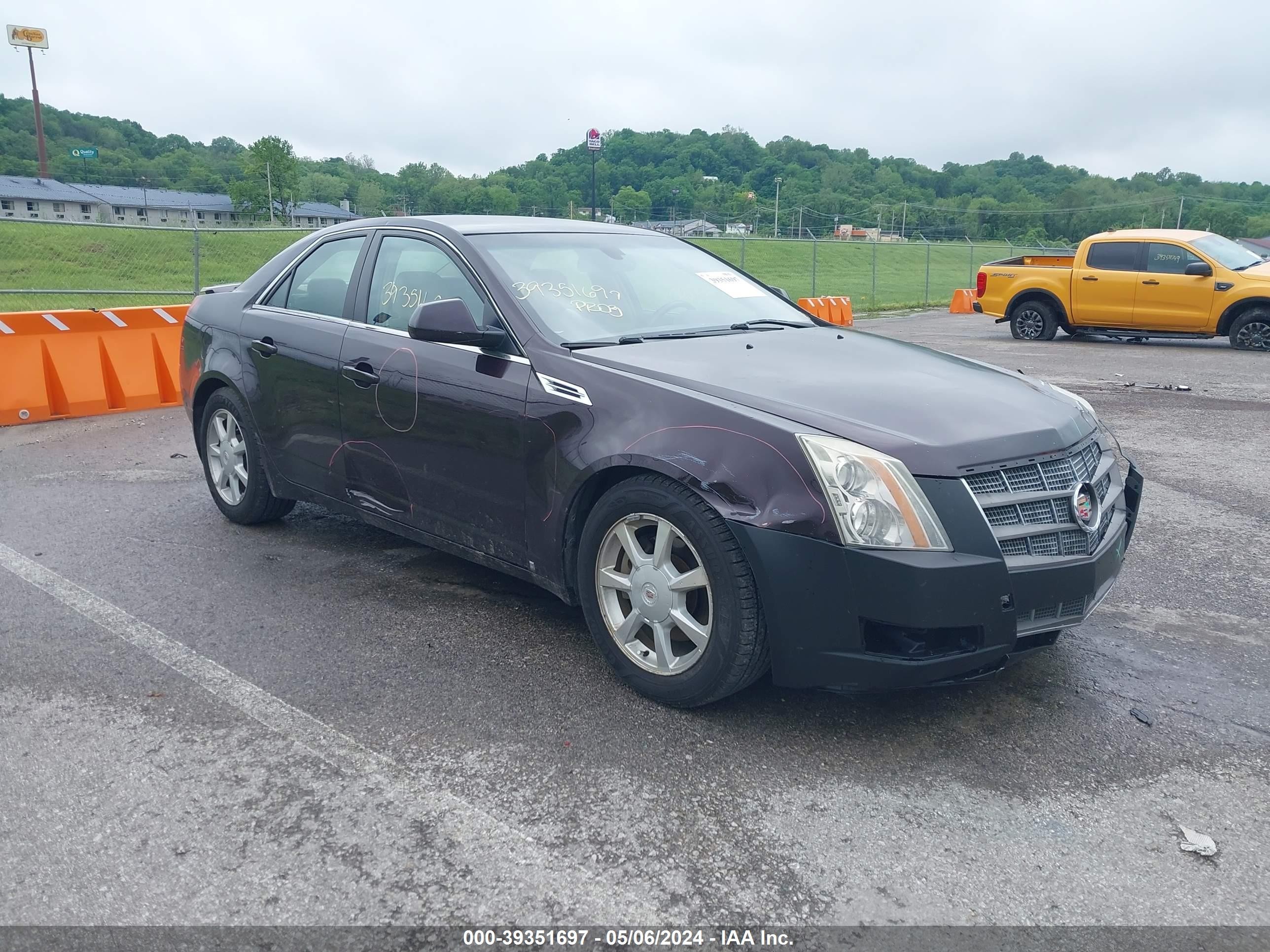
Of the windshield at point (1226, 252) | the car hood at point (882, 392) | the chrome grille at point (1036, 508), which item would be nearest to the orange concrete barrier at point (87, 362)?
the car hood at point (882, 392)

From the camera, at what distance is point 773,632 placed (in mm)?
3311

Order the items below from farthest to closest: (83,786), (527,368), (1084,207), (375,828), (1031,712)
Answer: (1084,207)
(527,368)
(1031,712)
(83,786)
(375,828)

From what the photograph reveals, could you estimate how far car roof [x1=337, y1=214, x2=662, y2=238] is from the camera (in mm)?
4766

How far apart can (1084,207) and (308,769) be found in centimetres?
7301

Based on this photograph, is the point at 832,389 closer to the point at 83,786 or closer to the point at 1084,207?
the point at 83,786

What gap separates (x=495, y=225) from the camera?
488 cm

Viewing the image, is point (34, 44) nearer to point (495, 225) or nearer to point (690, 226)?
point (690, 226)

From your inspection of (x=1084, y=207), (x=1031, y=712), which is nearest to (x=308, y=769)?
(x=1031, y=712)

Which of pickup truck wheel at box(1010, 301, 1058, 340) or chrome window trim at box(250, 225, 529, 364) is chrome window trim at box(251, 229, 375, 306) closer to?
chrome window trim at box(250, 225, 529, 364)

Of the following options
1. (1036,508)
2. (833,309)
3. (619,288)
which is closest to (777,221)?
(833,309)

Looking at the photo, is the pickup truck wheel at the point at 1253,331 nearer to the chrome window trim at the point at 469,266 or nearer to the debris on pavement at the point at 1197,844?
the chrome window trim at the point at 469,266

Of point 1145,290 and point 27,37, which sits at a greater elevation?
point 27,37

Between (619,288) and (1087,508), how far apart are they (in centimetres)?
209

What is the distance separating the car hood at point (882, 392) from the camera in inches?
131
